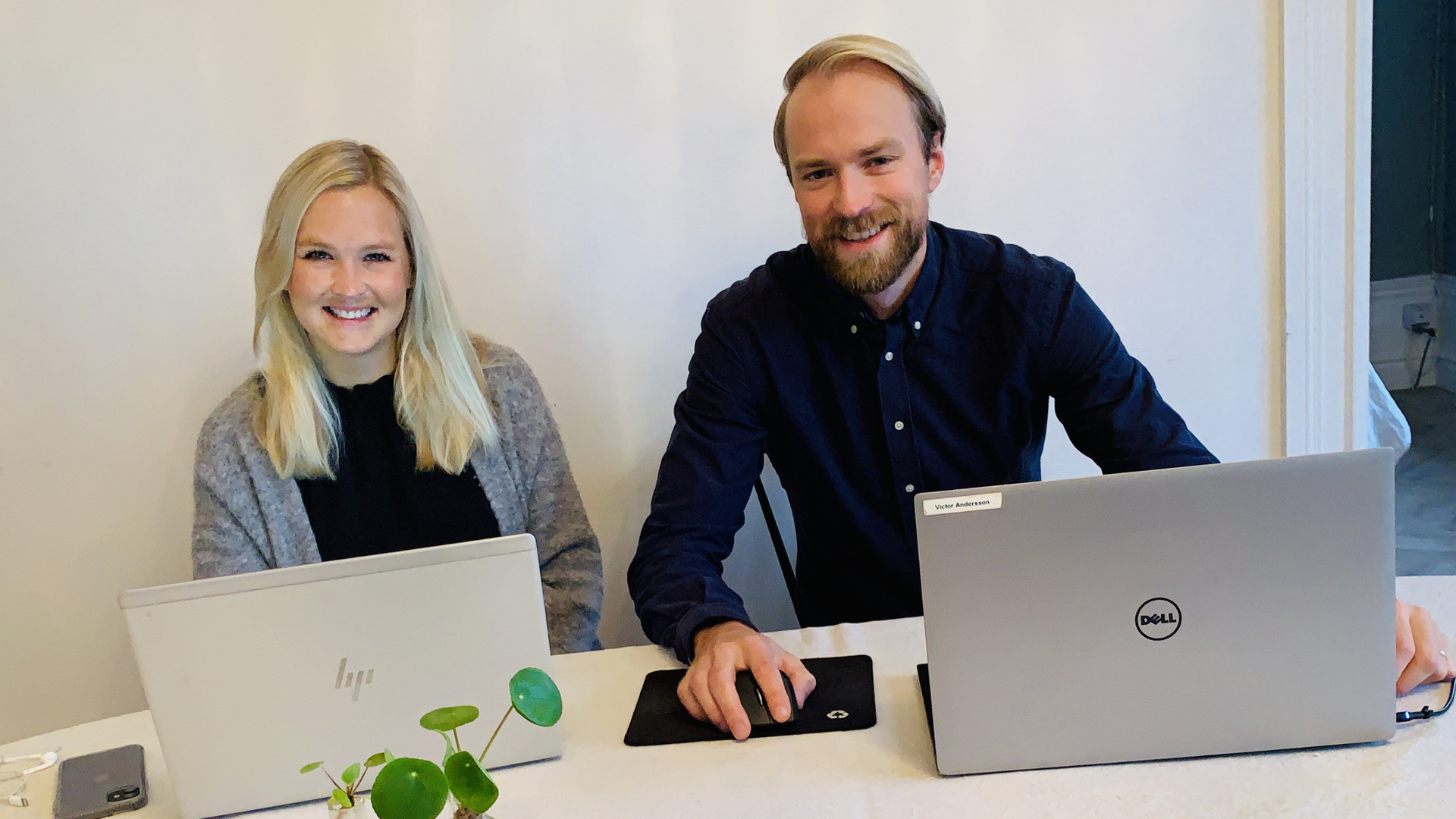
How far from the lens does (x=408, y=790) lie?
71 cm

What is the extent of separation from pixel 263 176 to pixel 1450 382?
396 centimetres

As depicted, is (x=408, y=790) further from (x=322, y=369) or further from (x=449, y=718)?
(x=322, y=369)

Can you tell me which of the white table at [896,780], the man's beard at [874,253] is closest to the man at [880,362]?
the man's beard at [874,253]

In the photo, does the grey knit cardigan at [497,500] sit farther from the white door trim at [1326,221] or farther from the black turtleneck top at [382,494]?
the white door trim at [1326,221]

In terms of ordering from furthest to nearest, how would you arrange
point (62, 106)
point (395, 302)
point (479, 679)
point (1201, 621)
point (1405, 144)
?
1. point (1405, 144)
2. point (62, 106)
3. point (395, 302)
4. point (479, 679)
5. point (1201, 621)

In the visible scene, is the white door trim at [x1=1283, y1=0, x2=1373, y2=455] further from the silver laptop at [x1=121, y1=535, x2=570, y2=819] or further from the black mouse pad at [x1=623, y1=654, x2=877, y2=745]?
the silver laptop at [x1=121, y1=535, x2=570, y2=819]

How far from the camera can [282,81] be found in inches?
73.9

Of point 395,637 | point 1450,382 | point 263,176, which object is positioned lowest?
point 1450,382

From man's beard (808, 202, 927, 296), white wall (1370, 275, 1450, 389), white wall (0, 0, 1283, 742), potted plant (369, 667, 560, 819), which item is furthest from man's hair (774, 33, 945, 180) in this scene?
white wall (1370, 275, 1450, 389)

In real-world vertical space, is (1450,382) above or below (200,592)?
below

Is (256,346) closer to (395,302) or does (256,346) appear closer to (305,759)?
(395,302)

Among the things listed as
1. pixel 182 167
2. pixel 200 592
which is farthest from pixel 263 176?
pixel 200 592

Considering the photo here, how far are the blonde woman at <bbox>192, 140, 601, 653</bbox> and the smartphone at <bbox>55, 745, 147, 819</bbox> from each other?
0.55 meters

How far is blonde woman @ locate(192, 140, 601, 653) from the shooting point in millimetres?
1669
